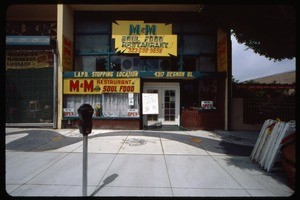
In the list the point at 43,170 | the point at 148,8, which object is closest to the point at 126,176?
the point at 43,170

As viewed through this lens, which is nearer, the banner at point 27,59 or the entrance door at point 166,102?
the banner at point 27,59

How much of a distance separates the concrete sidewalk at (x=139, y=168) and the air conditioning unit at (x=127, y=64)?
4.70m

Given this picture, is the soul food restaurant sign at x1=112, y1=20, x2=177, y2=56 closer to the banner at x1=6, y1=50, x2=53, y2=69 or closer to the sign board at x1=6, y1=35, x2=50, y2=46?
the sign board at x1=6, y1=35, x2=50, y2=46

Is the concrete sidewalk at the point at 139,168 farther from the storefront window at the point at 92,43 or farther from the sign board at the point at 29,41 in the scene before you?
the storefront window at the point at 92,43

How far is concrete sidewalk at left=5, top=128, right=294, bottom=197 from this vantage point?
13.1 feet

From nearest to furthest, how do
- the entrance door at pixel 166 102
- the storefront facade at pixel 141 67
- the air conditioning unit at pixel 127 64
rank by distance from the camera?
the storefront facade at pixel 141 67 → the entrance door at pixel 166 102 → the air conditioning unit at pixel 127 64

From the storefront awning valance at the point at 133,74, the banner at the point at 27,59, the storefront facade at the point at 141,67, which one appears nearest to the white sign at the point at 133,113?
the storefront facade at the point at 141,67

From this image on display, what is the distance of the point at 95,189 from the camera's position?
13.0 feet

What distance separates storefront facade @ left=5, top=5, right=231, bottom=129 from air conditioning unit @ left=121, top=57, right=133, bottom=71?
0.19ft

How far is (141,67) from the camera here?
11.6 m

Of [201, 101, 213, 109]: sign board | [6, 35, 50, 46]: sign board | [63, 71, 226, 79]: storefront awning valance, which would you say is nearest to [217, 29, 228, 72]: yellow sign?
[63, 71, 226, 79]: storefront awning valance

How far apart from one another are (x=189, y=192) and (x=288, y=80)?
2823 cm

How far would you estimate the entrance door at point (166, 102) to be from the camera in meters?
11.5

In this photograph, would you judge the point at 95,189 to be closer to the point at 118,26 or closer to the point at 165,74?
the point at 165,74
